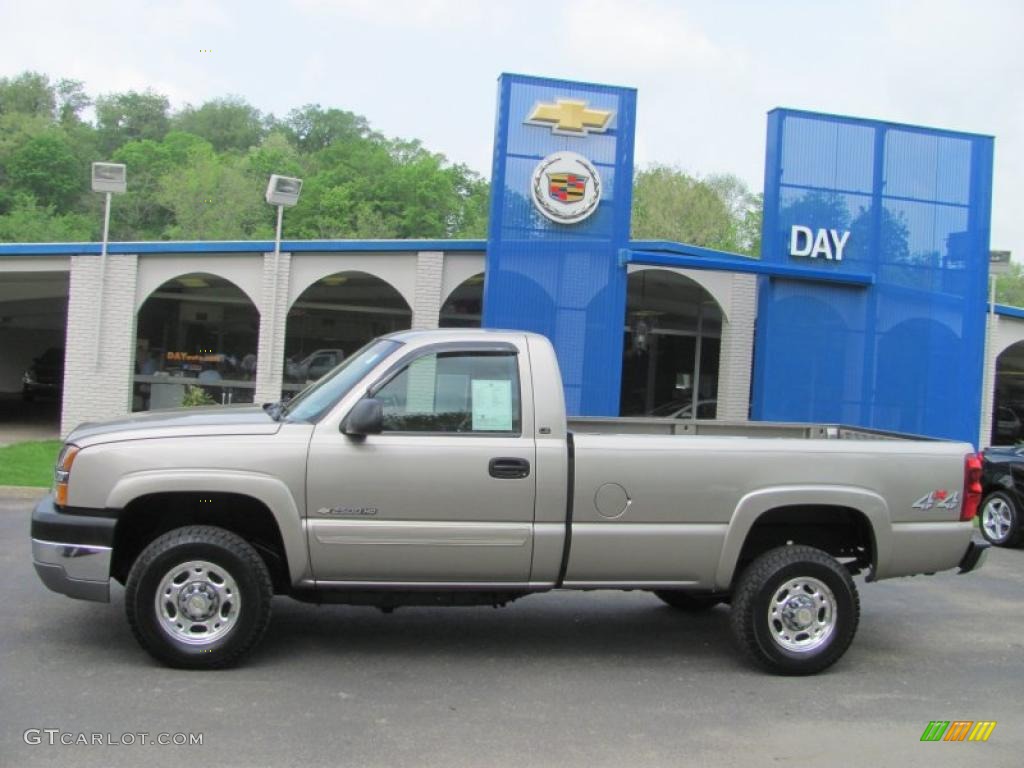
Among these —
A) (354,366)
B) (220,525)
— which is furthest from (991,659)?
(220,525)

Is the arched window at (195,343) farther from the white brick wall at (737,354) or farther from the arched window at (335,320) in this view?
A: the white brick wall at (737,354)

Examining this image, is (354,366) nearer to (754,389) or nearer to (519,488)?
(519,488)

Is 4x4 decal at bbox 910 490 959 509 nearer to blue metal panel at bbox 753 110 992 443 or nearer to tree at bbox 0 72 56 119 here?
blue metal panel at bbox 753 110 992 443

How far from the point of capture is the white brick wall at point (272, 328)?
16.5 meters

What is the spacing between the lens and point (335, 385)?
572 centimetres

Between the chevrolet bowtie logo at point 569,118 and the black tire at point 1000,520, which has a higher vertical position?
the chevrolet bowtie logo at point 569,118

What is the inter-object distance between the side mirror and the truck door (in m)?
0.06

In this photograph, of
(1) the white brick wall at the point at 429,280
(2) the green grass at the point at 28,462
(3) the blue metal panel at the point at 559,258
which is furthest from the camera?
(1) the white brick wall at the point at 429,280

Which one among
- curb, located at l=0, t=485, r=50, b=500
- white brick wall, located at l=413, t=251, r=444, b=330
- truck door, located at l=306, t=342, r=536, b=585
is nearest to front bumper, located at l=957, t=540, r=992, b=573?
truck door, located at l=306, t=342, r=536, b=585

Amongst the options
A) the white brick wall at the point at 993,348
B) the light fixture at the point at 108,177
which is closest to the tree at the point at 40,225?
the light fixture at the point at 108,177

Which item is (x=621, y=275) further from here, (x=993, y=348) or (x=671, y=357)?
(x=993, y=348)

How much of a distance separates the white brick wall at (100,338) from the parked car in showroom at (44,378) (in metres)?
13.0

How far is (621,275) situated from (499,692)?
10.1 metres

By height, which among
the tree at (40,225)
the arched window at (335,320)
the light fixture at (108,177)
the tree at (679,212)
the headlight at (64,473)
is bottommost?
the headlight at (64,473)
